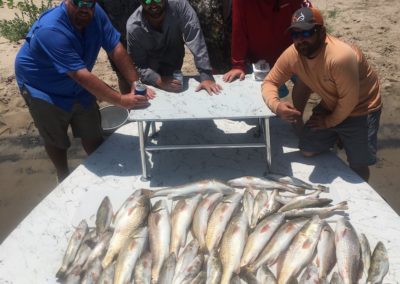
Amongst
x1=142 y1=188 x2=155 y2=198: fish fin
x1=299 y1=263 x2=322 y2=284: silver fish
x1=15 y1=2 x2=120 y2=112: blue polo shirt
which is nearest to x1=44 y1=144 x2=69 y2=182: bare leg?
x1=15 y1=2 x2=120 y2=112: blue polo shirt

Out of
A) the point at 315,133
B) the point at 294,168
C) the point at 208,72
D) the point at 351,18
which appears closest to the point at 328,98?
the point at 315,133

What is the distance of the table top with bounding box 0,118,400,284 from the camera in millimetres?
3342

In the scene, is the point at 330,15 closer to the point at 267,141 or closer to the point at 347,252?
the point at 267,141

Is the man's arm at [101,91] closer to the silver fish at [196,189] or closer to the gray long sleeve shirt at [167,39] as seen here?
the gray long sleeve shirt at [167,39]

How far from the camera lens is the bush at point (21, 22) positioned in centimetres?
856

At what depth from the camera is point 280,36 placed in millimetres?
4250

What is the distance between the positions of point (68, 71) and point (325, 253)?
95.7 inches

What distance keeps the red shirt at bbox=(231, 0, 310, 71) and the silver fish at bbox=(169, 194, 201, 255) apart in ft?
4.88

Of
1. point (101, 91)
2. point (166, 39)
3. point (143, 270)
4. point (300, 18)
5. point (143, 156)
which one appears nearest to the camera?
point (143, 270)

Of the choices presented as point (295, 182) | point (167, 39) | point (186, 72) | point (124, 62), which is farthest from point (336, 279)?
point (186, 72)

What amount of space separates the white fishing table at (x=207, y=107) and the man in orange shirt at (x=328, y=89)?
0.15 m

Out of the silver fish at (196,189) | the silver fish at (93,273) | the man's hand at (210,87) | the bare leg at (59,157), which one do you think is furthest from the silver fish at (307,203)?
the bare leg at (59,157)

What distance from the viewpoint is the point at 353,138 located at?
12.7 ft

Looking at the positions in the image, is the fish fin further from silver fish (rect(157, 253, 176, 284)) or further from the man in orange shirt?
the man in orange shirt
